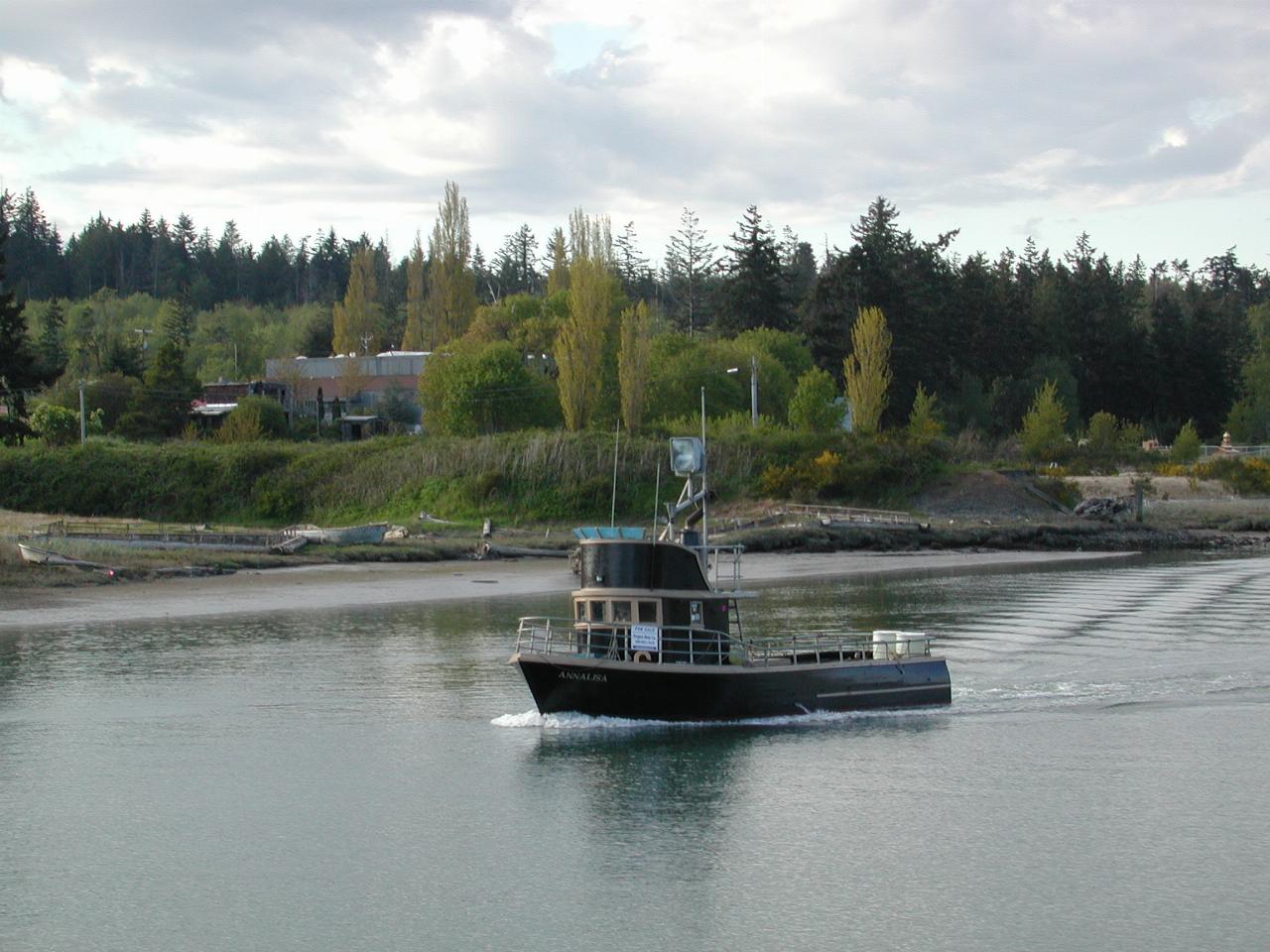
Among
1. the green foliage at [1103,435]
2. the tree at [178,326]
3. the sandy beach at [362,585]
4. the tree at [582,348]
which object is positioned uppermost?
the tree at [178,326]

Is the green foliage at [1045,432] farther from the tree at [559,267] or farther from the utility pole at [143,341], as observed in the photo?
the utility pole at [143,341]

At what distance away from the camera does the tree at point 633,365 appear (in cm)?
9356

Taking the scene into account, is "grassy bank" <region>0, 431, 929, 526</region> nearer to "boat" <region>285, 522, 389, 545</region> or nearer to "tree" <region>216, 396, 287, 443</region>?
"tree" <region>216, 396, 287, 443</region>

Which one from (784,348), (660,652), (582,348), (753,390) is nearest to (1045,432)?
(784,348)

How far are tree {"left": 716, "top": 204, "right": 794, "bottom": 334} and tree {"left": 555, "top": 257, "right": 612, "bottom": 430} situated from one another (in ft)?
88.8

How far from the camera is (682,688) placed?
30484mm

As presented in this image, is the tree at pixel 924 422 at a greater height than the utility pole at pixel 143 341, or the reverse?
the utility pole at pixel 143 341

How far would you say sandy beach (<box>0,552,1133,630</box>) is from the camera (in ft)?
166

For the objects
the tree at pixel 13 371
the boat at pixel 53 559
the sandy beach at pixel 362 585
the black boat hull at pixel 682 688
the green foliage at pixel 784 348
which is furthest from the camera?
the green foliage at pixel 784 348

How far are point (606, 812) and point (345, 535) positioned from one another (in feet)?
161

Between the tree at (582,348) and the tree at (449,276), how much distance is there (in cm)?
2610

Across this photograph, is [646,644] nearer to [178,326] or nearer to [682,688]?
[682,688]

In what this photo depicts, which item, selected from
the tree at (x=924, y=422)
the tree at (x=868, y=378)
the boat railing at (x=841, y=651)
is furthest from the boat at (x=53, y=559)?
the tree at (x=868, y=378)

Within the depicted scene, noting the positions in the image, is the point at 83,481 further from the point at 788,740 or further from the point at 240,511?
the point at 788,740
